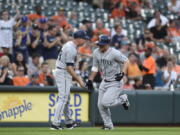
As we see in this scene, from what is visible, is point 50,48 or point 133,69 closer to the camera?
point 50,48

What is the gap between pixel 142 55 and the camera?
58.2 ft

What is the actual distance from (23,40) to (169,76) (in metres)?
4.11

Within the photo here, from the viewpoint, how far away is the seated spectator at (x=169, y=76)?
16641 millimetres

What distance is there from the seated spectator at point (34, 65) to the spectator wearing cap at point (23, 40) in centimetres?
17

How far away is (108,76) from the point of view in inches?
482

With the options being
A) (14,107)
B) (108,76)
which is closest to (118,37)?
(14,107)

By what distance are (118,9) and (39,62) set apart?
5076mm

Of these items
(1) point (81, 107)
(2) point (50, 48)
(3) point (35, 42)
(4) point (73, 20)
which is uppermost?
(4) point (73, 20)

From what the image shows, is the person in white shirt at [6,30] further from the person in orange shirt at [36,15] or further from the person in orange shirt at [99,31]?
the person in orange shirt at [99,31]

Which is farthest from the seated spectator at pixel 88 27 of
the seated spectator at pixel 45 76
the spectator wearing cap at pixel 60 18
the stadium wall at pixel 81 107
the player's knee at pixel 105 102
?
the player's knee at pixel 105 102

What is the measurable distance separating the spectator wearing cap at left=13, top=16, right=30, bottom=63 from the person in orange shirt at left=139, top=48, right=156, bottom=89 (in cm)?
320

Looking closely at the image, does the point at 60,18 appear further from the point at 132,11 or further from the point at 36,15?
the point at 132,11

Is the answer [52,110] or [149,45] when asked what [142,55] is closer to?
[149,45]

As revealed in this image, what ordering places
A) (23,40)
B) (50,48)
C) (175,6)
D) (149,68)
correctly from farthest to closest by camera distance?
(175,6), (149,68), (50,48), (23,40)
